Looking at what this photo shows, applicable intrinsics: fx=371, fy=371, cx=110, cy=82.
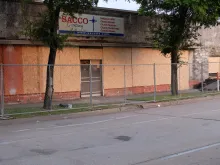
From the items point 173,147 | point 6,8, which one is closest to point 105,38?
point 6,8

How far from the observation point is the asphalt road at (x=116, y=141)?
24.7 feet

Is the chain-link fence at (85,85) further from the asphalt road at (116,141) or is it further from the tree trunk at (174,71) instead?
the asphalt road at (116,141)

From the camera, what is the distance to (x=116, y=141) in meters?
9.46

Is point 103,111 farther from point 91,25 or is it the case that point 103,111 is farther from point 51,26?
point 91,25

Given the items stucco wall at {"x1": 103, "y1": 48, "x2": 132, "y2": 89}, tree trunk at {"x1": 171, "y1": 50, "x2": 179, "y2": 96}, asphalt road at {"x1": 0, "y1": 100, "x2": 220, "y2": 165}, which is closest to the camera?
asphalt road at {"x1": 0, "y1": 100, "x2": 220, "y2": 165}

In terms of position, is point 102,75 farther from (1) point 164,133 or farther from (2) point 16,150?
(2) point 16,150

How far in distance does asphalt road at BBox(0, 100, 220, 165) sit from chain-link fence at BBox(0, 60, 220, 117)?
9.15ft

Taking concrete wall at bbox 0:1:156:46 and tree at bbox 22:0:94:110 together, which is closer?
tree at bbox 22:0:94:110

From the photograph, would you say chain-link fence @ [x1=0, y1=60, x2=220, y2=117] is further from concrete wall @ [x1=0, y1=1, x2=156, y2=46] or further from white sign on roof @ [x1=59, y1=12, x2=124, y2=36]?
white sign on roof @ [x1=59, y1=12, x2=124, y2=36]

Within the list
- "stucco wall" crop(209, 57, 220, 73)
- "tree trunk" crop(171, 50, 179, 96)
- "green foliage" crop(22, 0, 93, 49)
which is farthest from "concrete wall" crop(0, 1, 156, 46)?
"stucco wall" crop(209, 57, 220, 73)

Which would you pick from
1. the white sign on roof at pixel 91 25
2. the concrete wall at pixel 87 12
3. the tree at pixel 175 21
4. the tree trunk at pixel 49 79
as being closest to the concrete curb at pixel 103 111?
the tree trunk at pixel 49 79

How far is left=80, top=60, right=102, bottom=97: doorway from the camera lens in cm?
2089

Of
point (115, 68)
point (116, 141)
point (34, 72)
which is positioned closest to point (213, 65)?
point (115, 68)

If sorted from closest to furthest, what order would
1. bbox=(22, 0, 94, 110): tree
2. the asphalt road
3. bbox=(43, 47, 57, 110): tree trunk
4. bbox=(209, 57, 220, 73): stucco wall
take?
1. the asphalt road
2. bbox=(22, 0, 94, 110): tree
3. bbox=(43, 47, 57, 110): tree trunk
4. bbox=(209, 57, 220, 73): stucco wall
